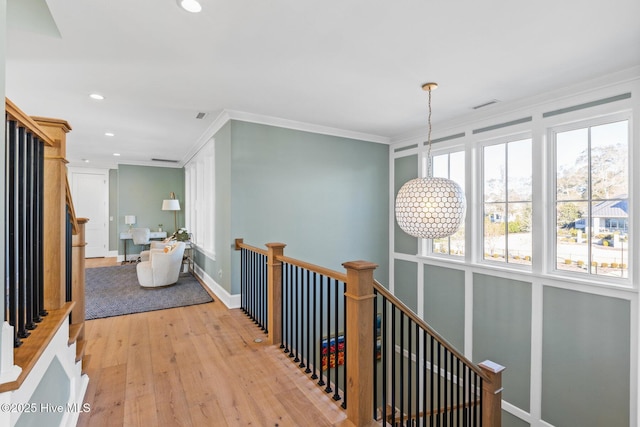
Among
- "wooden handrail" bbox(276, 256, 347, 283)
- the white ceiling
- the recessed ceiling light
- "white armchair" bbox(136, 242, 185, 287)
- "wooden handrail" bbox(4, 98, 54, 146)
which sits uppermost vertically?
the white ceiling

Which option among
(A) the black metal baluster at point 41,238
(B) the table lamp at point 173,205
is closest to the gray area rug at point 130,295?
(B) the table lamp at point 173,205

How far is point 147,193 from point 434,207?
7.49 metres

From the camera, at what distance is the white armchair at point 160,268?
455cm

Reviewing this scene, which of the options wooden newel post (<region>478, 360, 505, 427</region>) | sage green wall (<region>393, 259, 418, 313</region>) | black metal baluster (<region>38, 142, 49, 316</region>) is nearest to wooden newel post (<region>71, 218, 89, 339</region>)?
black metal baluster (<region>38, 142, 49, 316</region>)

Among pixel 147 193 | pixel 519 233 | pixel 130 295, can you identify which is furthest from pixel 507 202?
pixel 147 193

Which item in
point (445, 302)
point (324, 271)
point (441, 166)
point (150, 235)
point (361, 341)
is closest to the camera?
point (361, 341)

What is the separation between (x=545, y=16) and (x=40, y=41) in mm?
3419

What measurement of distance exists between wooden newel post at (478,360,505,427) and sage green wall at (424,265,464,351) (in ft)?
5.30

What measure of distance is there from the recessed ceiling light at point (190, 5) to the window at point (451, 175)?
349 cm

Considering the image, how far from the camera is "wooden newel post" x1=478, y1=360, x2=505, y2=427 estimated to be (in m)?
2.30

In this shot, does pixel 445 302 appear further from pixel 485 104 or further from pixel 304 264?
pixel 304 264

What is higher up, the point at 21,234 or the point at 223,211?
the point at 223,211

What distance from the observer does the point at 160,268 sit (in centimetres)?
457

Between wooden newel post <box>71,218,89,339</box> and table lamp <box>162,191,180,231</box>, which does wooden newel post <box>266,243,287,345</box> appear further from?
table lamp <box>162,191,180,231</box>
